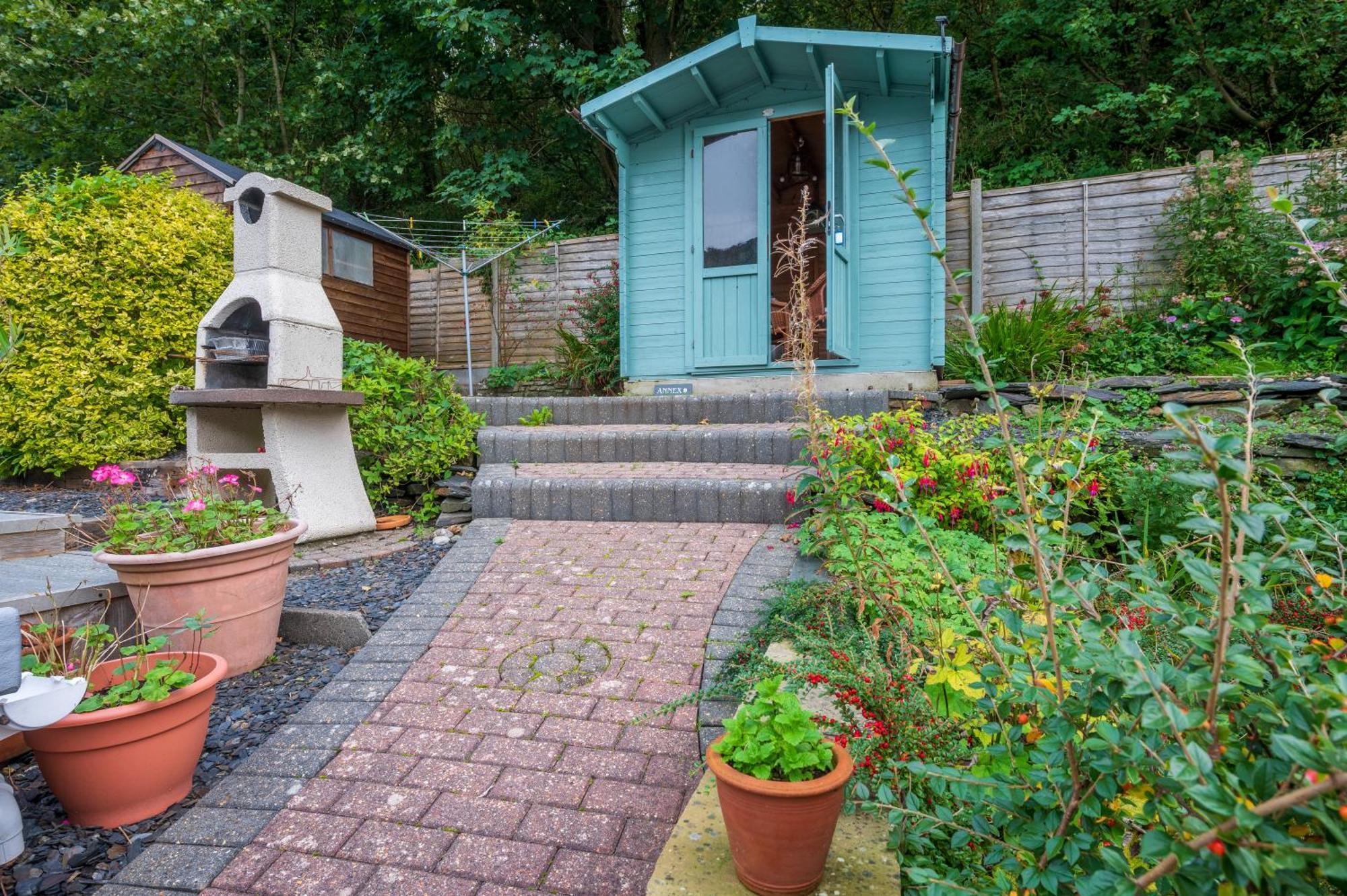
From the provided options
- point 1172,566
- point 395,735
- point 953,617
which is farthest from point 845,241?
point 395,735

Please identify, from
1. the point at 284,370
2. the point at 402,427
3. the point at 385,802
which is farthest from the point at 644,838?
the point at 402,427

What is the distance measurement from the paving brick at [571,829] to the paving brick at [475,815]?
0.04 metres

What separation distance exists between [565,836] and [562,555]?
1.93 meters

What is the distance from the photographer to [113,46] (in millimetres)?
11453

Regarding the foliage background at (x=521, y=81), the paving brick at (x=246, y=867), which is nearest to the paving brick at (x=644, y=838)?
the paving brick at (x=246, y=867)

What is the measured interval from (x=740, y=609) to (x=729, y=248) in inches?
162

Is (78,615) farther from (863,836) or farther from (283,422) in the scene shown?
(863,836)

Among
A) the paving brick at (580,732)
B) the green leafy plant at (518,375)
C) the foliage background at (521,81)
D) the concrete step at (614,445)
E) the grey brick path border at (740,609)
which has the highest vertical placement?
the foliage background at (521,81)

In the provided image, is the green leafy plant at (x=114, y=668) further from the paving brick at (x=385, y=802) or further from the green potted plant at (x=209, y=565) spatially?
the paving brick at (x=385, y=802)

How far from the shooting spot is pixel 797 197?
6.70 m

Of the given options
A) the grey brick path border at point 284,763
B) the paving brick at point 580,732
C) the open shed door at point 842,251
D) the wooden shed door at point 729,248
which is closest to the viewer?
the grey brick path border at point 284,763

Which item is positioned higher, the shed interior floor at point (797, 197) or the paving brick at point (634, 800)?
the shed interior floor at point (797, 197)

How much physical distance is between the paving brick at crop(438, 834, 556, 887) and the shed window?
348 inches

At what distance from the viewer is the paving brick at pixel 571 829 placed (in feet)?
5.61
